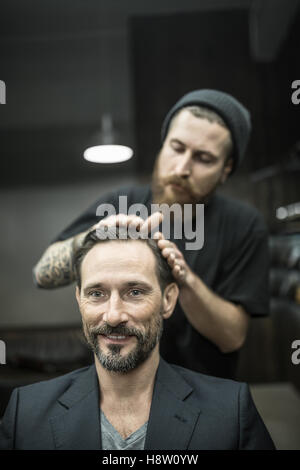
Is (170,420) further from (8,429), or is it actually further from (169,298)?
(8,429)

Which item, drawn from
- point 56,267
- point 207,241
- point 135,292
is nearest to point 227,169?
point 207,241

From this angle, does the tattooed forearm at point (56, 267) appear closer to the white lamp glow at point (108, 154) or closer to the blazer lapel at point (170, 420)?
the white lamp glow at point (108, 154)

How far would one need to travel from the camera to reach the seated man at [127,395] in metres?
1.20

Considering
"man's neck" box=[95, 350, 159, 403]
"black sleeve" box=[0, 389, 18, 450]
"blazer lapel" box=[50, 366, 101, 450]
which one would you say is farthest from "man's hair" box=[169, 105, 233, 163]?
"black sleeve" box=[0, 389, 18, 450]

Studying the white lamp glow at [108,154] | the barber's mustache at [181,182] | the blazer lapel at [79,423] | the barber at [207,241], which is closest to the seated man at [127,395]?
the blazer lapel at [79,423]

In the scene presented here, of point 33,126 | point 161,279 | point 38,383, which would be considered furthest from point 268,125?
point 38,383

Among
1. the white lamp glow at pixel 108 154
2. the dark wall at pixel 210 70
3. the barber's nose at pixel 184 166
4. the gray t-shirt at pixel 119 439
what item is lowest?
the gray t-shirt at pixel 119 439

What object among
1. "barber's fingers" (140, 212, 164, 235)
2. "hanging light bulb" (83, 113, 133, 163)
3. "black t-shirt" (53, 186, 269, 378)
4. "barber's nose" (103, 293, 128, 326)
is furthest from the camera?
"hanging light bulb" (83, 113, 133, 163)

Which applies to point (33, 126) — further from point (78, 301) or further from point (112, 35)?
point (78, 301)

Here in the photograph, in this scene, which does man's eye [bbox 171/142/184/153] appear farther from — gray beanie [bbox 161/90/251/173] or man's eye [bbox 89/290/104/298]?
man's eye [bbox 89/290/104/298]

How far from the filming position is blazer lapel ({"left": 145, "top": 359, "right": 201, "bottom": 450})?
1227 millimetres

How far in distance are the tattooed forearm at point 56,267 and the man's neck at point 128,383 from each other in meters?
0.27

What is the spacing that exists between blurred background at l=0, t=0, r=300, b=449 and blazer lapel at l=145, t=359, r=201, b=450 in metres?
0.29

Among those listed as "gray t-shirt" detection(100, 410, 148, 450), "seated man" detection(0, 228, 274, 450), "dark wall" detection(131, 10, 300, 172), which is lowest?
"gray t-shirt" detection(100, 410, 148, 450)
